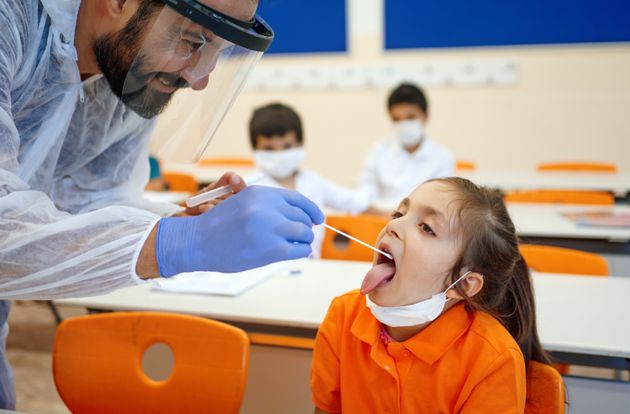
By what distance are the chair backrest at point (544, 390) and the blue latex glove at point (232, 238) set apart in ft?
2.01

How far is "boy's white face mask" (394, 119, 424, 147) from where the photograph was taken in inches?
138

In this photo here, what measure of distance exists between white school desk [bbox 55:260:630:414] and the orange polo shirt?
253mm

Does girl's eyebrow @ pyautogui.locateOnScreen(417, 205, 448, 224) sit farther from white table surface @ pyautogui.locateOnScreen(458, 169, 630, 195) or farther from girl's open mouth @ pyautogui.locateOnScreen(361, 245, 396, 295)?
white table surface @ pyautogui.locateOnScreen(458, 169, 630, 195)

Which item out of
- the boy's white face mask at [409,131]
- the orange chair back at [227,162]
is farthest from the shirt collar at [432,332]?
the orange chair back at [227,162]

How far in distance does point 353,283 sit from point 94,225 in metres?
1.06

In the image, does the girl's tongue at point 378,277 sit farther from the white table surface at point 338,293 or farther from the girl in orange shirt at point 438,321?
the white table surface at point 338,293

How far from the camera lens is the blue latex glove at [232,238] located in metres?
0.90

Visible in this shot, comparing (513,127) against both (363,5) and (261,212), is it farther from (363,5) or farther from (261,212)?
(261,212)

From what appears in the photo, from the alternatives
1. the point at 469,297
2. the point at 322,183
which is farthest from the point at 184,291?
the point at 322,183

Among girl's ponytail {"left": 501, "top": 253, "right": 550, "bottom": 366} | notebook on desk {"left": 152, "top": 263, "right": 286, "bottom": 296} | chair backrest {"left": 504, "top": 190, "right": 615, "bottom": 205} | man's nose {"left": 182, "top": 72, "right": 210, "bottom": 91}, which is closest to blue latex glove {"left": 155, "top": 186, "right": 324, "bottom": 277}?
man's nose {"left": 182, "top": 72, "right": 210, "bottom": 91}

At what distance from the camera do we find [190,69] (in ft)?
3.42

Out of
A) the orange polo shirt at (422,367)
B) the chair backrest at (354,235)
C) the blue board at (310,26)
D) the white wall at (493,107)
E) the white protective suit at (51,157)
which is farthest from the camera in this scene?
the blue board at (310,26)

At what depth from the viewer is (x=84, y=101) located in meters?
1.21

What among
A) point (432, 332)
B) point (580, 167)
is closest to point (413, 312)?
point (432, 332)
